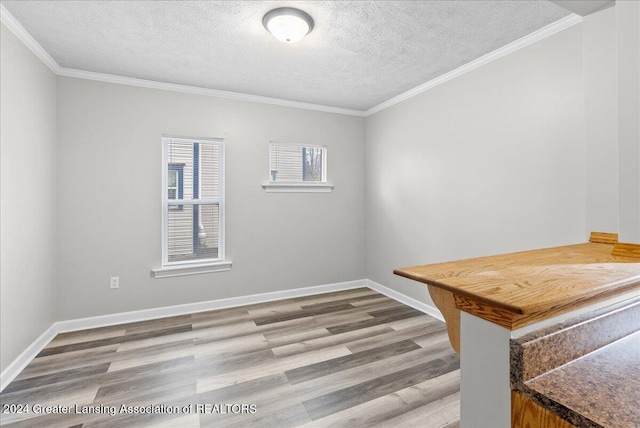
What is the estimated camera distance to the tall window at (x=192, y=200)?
3510 mm

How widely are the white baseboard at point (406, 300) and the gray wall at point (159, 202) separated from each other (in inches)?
19.0

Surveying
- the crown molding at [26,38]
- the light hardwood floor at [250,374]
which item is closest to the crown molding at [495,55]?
the light hardwood floor at [250,374]

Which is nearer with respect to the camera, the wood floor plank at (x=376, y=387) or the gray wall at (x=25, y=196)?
the wood floor plank at (x=376, y=387)

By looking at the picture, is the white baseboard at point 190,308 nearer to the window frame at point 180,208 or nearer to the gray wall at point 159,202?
the gray wall at point 159,202

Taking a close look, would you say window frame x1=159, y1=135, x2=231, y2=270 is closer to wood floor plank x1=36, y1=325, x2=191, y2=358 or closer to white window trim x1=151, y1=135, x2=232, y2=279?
white window trim x1=151, y1=135, x2=232, y2=279

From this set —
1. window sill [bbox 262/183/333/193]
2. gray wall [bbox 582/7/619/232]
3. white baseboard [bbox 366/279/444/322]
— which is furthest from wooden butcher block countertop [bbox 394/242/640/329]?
window sill [bbox 262/183/333/193]

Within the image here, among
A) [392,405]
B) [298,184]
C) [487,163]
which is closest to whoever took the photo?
[392,405]

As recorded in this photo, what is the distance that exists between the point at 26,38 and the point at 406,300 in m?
4.39

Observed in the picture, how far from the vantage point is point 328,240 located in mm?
4367

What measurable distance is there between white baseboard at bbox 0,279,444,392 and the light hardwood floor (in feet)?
0.26

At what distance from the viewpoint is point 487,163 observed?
286 centimetres

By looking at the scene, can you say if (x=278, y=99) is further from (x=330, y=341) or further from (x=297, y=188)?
(x=330, y=341)

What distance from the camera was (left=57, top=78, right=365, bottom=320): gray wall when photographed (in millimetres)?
3119

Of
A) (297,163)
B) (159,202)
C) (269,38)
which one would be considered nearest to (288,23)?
(269,38)
